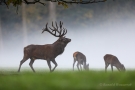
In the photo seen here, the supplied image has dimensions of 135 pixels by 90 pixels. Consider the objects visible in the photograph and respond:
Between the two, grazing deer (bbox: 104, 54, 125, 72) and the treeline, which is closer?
grazing deer (bbox: 104, 54, 125, 72)

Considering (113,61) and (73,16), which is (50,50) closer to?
(113,61)

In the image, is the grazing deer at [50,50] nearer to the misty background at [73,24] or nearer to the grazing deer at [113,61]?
the grazing deer at [113,61]

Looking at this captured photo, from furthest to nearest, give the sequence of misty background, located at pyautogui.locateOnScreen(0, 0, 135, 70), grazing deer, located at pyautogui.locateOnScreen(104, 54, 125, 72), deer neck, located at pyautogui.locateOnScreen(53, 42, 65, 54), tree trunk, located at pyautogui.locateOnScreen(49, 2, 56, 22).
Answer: tree trunk, located at pyautogui.locateOnScreen(49, 2, 56, 22), misty background, located at pyautogui.locateOnScreen(0, 0, 135, 70), grazing deer, located at pyautogui.locateOnScreen(104, 54, 125, 72), deer neck, located at pyautogui.locateOnScreen(53, 42, 65, 54)

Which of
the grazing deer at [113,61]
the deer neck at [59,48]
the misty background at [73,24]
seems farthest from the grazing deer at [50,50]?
the misty background at [73,24]

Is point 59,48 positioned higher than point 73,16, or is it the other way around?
point 73,16

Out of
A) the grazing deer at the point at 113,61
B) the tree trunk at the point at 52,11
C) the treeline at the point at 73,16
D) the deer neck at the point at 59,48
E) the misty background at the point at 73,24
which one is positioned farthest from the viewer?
the tree trunk at the point at 52,11

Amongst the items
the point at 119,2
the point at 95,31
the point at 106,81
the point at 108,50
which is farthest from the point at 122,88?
the point at 119,2

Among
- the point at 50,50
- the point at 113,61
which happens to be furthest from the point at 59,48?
the point at 113,61

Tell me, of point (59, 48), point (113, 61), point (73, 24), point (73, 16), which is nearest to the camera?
point (59, 48)

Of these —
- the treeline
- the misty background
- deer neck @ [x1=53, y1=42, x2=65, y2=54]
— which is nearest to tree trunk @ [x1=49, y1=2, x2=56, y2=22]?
the misty background

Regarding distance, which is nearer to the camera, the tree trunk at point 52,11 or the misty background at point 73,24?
the misty background at point 73,24

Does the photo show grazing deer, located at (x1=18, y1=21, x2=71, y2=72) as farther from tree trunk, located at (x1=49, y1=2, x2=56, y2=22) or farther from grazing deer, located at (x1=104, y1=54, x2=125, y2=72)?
tree trunk, located at (x1=49, y1=2, x2=56, y2=22)

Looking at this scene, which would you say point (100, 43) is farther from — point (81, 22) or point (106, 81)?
point (106, 81)

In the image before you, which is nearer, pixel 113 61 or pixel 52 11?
pixel 113 61
